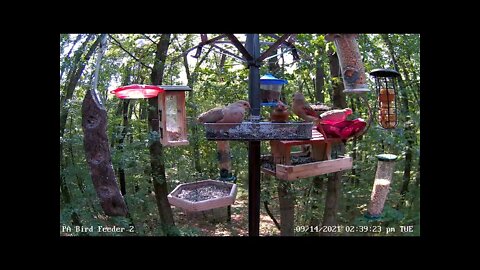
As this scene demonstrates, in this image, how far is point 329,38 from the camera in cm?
191

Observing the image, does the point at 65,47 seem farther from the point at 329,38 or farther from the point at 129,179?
the point at 329,38

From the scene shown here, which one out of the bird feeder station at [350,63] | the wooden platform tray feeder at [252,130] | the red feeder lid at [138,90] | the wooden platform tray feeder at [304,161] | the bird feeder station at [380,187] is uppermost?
the bird feeder station at [350,63]

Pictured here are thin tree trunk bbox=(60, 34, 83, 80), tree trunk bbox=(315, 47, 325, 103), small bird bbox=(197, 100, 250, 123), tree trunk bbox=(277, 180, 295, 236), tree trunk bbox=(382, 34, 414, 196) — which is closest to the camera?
small bird bbox=(197, 100, 250, 123)

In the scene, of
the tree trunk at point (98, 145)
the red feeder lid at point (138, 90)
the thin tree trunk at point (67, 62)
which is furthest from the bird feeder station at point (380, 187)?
the thin tree trunk at point (67, 62)

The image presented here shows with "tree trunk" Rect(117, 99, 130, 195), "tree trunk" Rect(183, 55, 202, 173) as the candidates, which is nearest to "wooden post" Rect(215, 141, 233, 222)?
"tree trunk" Rect(183, 55, 202, 173)

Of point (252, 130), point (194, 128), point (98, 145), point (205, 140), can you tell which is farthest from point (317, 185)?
point (98, 145)

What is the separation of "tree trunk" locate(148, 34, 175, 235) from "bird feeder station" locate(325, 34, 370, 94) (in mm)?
1795

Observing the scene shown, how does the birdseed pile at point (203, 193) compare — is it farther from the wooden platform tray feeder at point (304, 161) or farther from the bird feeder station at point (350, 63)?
the bird feeder station at point (350, 63)

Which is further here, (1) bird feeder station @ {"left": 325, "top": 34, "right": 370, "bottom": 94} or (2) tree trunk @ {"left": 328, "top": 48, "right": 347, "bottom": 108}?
(2) tree trunk @ {"left": 328, "top": 48, "right": 347, "bottom": 108}

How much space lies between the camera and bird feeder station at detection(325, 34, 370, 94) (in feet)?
6.17

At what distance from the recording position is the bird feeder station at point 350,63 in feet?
6.17

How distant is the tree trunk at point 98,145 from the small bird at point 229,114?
629mm

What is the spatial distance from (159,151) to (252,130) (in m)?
1.97

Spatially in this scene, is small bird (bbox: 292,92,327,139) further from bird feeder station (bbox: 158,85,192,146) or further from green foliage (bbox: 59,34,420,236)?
green foliage (bbox: 59,34,420,236)
